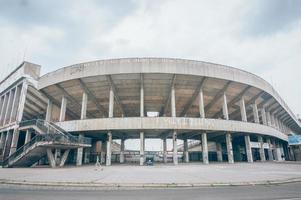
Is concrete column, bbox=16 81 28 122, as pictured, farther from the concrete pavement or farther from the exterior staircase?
the concrete pavement

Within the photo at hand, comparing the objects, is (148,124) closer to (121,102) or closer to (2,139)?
(121,102)

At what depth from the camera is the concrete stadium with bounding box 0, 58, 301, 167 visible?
83.8 ft

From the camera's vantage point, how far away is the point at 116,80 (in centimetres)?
2911

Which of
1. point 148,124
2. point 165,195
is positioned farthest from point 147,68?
point 165,195

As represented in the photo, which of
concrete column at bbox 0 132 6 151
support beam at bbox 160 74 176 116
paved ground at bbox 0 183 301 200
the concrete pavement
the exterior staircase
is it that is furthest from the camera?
concrete column at bbox 0 132 6 151

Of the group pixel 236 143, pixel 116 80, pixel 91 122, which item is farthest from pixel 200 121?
pixel 236 143

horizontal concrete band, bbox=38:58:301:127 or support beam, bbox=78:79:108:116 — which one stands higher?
horizontal concrete band, bbox=38:58:301:127

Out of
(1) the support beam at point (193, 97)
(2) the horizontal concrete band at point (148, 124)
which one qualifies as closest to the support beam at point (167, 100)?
(1) the support beam at point (193, 97)

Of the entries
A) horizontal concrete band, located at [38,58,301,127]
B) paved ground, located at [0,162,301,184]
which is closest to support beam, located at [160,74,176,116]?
horizontal concrete band, located at [38,58,301,127]

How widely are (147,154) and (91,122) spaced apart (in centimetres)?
2658

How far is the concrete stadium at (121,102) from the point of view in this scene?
25.5m

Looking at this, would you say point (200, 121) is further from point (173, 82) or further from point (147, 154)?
point (147, 154)

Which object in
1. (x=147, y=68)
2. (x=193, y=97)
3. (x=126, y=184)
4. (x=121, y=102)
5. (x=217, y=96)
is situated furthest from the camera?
(x=121, y=102)

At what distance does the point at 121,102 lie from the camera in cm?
3684
